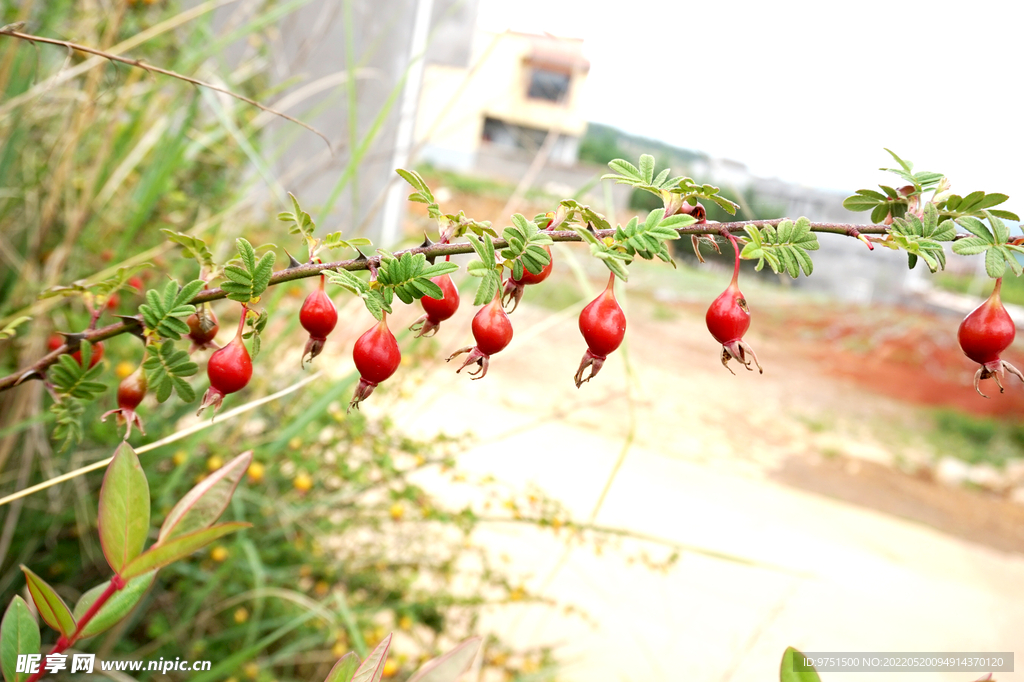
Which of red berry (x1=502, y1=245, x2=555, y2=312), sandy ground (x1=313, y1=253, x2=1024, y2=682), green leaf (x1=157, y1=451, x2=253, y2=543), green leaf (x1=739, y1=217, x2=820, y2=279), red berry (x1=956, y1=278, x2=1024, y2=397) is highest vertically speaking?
green leaf (x1=739, y1=217, x2=820, y2=279)

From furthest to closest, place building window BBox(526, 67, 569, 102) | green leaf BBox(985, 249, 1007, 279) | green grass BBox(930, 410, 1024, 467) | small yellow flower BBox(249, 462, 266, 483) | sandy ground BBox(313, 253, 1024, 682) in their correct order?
green grass BBox(930, 410, 1024, 467) < building window BBox(526, 67, 569, 102) < sandy ground BBox(313, 253, 1024, 682) < small yellow flower BBox(249, 462, 266, 483) < green leaf BBox(985, 249, 1007, 279)

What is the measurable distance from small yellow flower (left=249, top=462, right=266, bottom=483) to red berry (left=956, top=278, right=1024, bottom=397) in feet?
2.17

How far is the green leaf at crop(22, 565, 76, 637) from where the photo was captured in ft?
0.77

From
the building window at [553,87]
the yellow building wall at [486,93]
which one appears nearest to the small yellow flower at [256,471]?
the yellow building wall at [486,93]

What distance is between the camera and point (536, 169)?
908 mm

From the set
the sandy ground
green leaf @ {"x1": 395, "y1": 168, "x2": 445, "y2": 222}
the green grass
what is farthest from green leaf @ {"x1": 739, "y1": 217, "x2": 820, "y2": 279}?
the green grass

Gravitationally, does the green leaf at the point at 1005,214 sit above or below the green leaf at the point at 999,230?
above

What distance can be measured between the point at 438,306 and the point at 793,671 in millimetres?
170

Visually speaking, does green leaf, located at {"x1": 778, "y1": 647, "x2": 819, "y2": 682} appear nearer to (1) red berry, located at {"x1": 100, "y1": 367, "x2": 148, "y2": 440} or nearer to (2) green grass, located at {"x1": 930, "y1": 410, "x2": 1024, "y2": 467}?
(1) red berry, located at {"x1": 100, "y1": 367, "x2": 148, "y2": 440}

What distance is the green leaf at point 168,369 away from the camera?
251 millimetres

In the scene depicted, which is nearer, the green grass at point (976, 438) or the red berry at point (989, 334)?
the red berry at point (989, 334)

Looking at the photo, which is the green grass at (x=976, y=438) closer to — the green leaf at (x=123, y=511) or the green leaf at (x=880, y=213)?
the green leaf at (x=880, y=213)

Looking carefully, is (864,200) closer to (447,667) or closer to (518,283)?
(518,283)

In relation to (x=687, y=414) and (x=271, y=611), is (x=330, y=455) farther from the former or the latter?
(x=687, y=414)
